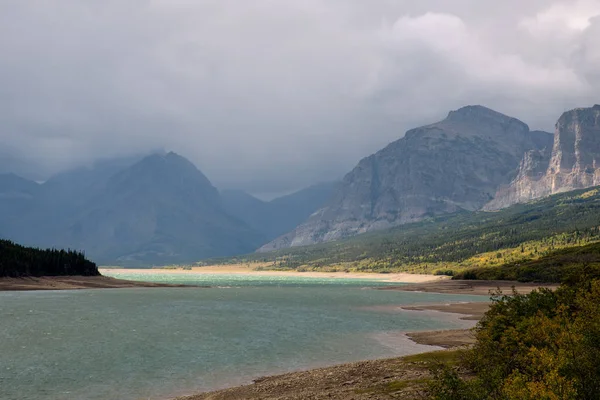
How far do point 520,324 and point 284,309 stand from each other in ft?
295

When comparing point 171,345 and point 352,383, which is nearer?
point 352,383

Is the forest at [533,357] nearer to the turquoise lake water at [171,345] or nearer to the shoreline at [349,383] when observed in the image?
the shoreline at [349,383]

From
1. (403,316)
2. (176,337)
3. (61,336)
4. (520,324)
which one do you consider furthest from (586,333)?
(403,316)

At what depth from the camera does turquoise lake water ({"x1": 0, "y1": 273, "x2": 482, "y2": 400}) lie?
48469mm

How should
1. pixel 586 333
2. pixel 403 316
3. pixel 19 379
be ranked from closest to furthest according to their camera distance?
1. pixel 586 333
2. pixel 19 379
3. pixel 403 316

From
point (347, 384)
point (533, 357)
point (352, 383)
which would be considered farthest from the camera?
point (352, 383)

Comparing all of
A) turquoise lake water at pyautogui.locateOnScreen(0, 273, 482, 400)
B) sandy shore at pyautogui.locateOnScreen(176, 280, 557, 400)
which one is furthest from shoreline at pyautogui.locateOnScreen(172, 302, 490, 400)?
turquoise lake water at pyautogui.locateOnScreen(0, 273, 482, 400)

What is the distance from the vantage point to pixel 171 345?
2783 inches

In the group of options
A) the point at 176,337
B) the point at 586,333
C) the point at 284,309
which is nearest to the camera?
the point at 586,333

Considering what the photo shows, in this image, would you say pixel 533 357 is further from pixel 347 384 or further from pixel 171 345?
pixel 171 345

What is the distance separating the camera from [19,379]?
49.1 meters

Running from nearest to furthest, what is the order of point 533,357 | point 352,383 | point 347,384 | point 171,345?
point 533,357, point 347,384, point 352,383, point 171,345

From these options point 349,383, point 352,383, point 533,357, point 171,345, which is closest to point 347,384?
point 349,383

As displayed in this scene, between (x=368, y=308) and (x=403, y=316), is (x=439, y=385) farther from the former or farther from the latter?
(x=368, y=308)
